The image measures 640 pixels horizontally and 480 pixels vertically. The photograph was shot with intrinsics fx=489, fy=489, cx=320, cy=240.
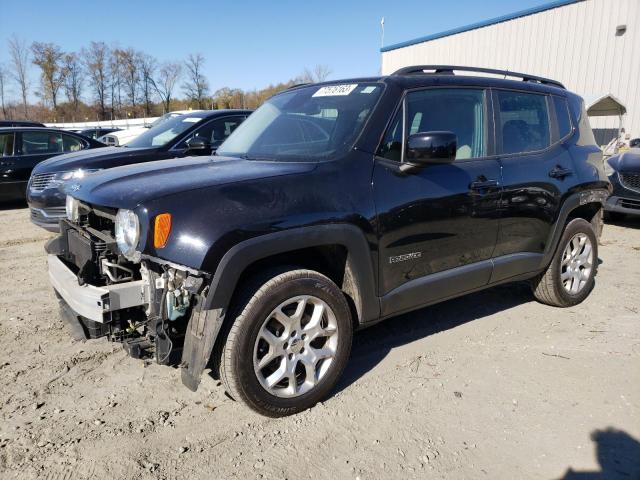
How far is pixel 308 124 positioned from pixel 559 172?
2.20 meters

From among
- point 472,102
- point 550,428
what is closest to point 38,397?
point 550,428

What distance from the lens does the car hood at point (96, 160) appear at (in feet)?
20.5

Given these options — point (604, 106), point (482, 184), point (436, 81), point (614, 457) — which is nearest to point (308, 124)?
point (436, 81)

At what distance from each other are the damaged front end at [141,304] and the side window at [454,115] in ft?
5.89

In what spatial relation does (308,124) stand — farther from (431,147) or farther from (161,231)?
(161,231)

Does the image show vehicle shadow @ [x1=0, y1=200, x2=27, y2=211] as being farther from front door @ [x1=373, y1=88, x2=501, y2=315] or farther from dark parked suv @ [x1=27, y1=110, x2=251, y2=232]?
front door @ [x1=373, y1=88, x2=501, y2=315]

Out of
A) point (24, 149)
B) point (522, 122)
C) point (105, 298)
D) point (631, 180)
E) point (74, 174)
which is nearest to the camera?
point (105, 298)

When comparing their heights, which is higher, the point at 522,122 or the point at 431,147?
the point at 522,122

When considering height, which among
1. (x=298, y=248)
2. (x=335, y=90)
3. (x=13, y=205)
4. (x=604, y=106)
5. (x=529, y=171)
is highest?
(x=604, y=106)

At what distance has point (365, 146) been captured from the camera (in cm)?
301

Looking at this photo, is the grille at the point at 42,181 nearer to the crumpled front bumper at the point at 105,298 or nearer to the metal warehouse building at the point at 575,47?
the crumpled front bumper at the point at 105,298

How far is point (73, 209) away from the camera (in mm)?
3199

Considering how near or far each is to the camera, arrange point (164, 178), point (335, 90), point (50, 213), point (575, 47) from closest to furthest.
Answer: point (164, 178) < point (335, 90) < point (50, 213) < point (575, 47)

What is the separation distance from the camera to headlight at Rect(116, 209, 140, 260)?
8.11 feet
